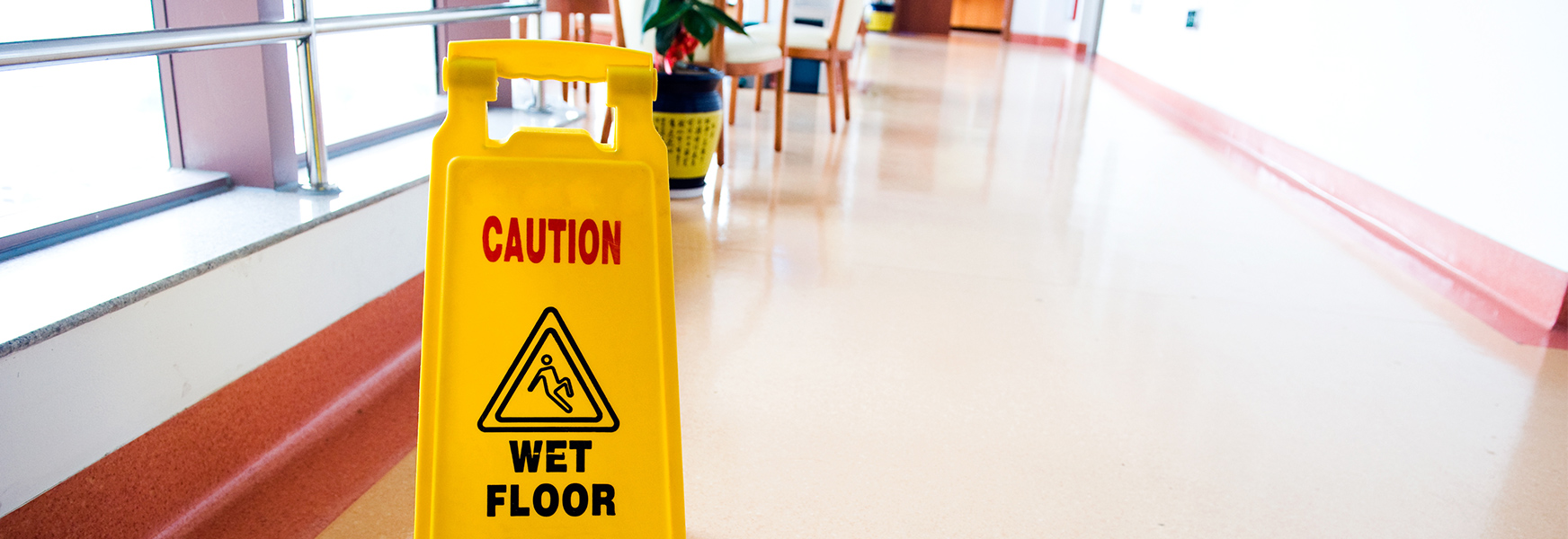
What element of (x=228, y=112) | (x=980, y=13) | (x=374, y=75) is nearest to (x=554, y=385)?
(x=228, y=112)

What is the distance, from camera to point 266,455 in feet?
3.84

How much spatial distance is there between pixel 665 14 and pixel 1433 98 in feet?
6.97

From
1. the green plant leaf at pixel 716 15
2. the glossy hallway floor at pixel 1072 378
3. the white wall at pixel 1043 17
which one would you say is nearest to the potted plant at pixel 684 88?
the green plant leaf at pixel 716 15

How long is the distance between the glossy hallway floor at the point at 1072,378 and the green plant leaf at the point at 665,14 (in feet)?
1.54

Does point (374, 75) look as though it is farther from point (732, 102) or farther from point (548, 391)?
point (732, 102)

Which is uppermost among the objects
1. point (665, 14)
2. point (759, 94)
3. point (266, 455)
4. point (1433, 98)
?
point (665, 14)

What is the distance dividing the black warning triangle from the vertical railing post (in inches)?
29.8

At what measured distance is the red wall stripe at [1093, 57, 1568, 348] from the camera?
6.59ft

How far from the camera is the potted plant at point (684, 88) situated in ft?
7.89

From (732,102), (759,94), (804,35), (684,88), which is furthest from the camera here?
(759,94)

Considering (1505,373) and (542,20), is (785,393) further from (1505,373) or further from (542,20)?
(1505,373)

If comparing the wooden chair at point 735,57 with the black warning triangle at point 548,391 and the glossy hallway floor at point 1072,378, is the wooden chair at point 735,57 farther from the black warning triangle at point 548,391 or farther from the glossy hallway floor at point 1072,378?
the black warning triangle at point 548,391

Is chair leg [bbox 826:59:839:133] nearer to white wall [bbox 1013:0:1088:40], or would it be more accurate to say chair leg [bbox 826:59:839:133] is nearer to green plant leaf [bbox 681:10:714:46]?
green plant leaf [bbox 681:10:714:46]

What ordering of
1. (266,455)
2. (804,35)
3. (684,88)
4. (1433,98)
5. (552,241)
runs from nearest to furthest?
(552,241)
(266,455)
(684,88)
(1433,98)
(804,35)
